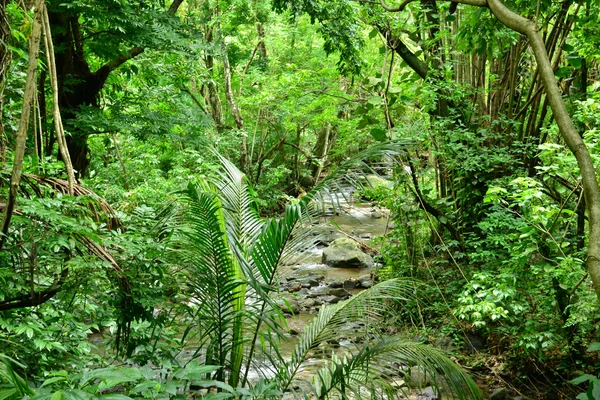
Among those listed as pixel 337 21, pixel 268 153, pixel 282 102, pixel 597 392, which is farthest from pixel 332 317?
pixel 268 153

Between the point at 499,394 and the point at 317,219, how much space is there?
266 centimetres

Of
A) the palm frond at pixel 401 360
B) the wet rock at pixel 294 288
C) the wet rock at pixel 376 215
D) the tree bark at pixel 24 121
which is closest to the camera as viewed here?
the tree bark at pixel 24 121

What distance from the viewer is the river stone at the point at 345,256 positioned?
384 inches

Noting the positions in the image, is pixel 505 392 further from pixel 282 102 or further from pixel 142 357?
pixel 282 102

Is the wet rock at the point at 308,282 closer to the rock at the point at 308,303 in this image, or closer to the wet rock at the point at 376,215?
the rock at the point at 308,303

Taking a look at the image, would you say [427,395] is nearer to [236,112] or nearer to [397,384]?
[397,384]

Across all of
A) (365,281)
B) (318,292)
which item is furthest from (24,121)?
(365,281)

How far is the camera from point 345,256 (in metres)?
9.85

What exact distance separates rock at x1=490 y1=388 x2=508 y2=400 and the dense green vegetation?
0.77 feet

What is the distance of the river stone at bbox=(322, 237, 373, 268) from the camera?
9.75 metres

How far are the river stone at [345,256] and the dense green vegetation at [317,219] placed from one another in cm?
275

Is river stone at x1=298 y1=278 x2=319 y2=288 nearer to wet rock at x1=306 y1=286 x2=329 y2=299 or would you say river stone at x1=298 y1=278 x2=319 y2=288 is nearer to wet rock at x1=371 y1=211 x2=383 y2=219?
wet rock at x1=306 y1=286 x2=329 y2=299

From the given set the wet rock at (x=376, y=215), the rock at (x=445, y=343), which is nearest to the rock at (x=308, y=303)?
the rock at (x=445, y=343)

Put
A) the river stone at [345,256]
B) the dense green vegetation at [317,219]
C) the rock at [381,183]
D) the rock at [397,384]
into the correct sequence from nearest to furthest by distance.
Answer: the dense green vegetation at [317,219] → the rock at [381,183] → the rock at [397,384] → the river stone at [345,256]
